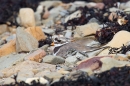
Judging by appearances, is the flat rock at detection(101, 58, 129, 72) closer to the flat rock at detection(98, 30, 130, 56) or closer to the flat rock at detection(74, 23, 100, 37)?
the flat rock at detection(98, 30, 130, 56)

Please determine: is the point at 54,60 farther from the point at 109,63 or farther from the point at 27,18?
the point at 27,18

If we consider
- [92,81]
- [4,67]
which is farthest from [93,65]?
[4,67]

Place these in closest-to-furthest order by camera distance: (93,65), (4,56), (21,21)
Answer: (93,65) → (4,56) → (21,21)

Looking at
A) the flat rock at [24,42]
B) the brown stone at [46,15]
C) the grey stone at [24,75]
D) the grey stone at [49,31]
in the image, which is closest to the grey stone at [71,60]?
the grey stone at [24,75]

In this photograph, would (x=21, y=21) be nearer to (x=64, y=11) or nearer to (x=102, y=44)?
(x=64, y=11)

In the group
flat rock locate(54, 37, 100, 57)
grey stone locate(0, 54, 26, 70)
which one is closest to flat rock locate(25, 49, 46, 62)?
grey stone locate(0, 54, 26, 70)

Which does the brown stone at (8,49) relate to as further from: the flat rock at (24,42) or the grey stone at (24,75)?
the grey stone at (24,75)
